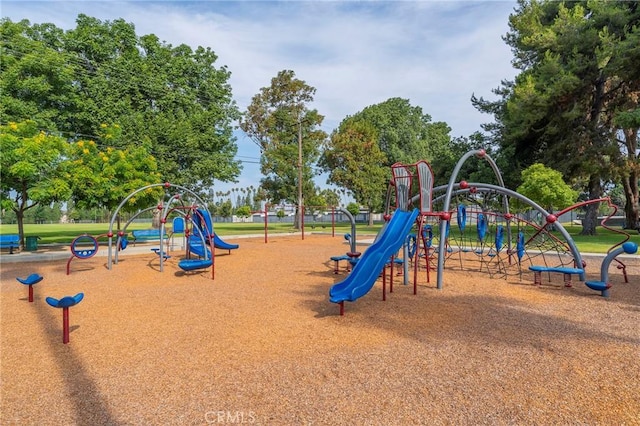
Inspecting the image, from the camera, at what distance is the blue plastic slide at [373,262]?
6.03m

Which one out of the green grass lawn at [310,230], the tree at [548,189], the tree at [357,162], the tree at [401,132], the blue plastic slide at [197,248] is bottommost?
the green grass lawn at [310,230]

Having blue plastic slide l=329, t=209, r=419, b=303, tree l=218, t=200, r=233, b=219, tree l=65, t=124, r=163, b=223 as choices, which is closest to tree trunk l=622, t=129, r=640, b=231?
blue plastic slide l=329, t=209, r=419, b=303

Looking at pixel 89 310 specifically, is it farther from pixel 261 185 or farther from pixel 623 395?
pixel 261 185

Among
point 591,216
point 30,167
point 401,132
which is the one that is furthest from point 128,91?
point 401,132

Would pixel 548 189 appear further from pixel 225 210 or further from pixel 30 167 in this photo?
pixel 225 210

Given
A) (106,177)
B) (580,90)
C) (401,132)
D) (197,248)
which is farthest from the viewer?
(401,132)

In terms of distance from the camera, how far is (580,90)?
2188 centimetres

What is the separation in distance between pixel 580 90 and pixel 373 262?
73.9 feet

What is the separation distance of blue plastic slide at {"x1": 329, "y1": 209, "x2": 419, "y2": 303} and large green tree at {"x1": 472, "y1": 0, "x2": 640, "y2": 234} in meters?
17.6

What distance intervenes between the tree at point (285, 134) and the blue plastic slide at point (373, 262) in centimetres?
2659

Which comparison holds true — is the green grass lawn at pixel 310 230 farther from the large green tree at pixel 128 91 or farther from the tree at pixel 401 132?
the tree at pixel 401 132

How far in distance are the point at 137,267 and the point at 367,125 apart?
116 feet

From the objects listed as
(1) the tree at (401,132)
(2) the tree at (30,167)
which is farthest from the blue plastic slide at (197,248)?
(1) the tree at (401,132)

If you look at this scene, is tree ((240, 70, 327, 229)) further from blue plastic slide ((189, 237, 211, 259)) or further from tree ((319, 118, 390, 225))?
blue plastic slide ((189, 237, 211, 259))
